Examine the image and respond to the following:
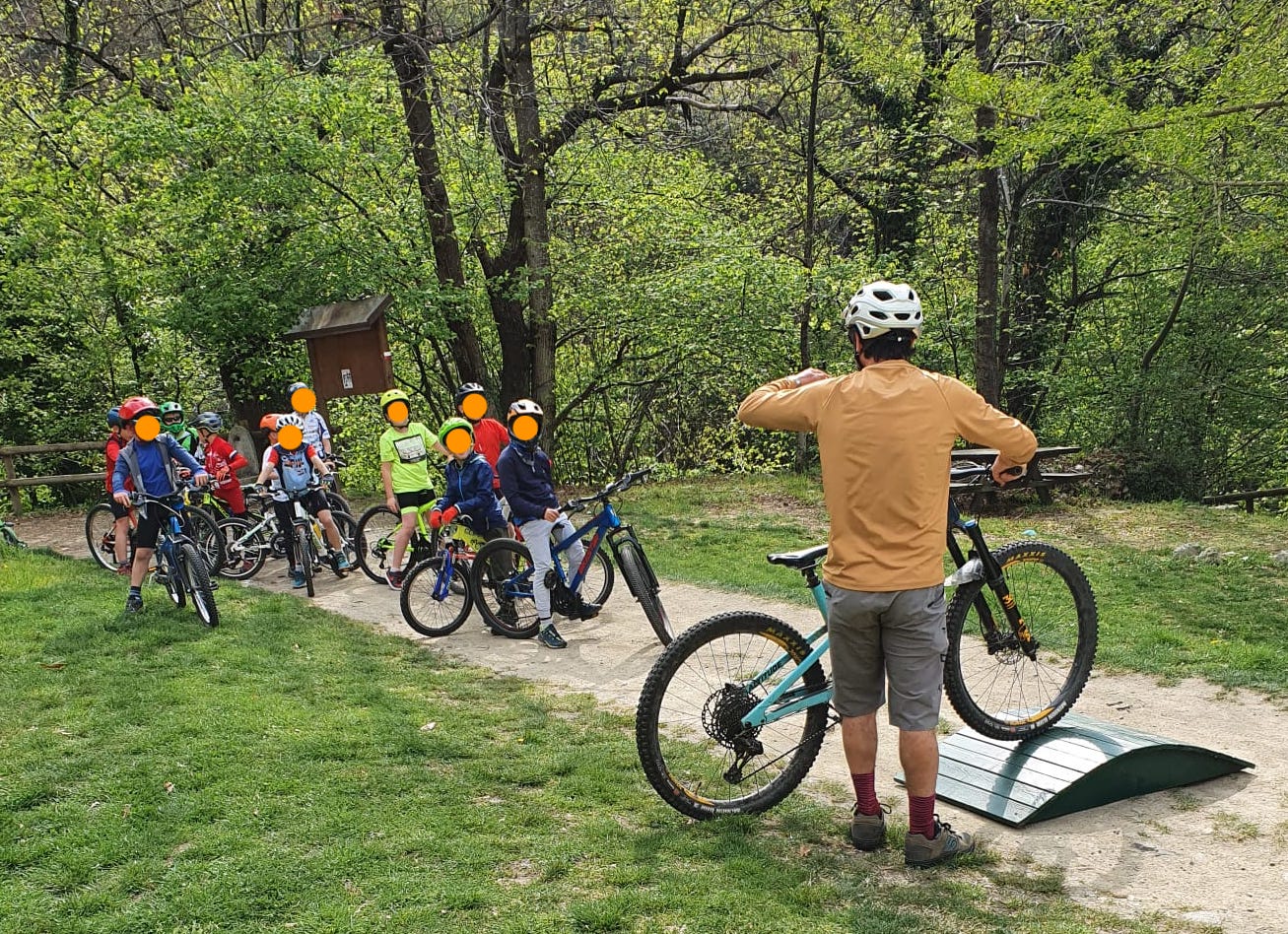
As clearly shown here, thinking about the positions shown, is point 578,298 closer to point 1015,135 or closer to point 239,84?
point 239,84

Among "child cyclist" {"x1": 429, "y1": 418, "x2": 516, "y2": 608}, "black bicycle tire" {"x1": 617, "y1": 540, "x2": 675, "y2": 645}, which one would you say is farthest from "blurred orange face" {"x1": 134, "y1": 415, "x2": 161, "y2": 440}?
"black bicycle tire" {"x1": 617, "y1": 540, "x2": 675, "y2": 645}

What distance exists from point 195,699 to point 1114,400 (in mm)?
14842

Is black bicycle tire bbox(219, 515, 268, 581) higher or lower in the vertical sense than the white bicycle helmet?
lower


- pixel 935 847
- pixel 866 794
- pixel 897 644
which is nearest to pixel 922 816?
pixel 935 847

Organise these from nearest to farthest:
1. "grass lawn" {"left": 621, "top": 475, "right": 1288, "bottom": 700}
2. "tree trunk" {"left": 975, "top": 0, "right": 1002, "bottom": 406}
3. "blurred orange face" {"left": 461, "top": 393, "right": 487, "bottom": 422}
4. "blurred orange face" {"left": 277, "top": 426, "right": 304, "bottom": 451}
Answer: "grass lawn" {"left": 621, "top": 475, "right": 1288, "bottom": 700}
"blurred orange face" {"left": 461, "top": 393, "right": 487, "bottom": 422}
"blurred orange face" {"left": 277, "top": 426, "right": 304, "bottom": 451}
"tree trunk" {"left": 975, "top": 0, "right": 1002, "bottom": 406}

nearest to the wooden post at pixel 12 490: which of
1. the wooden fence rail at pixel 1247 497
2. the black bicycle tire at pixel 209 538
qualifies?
the black bicycle tire at pixel 209 538

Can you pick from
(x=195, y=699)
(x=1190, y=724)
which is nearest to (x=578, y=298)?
(x=195, y=699)

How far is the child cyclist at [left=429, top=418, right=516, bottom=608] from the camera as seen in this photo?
825cm

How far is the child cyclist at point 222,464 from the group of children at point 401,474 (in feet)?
0.12

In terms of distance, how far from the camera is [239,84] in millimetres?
14195

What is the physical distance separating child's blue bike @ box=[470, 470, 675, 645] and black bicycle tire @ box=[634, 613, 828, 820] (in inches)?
110

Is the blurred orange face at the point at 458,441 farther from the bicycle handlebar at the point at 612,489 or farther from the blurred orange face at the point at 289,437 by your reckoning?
the blurred orange face at the point at 289,437

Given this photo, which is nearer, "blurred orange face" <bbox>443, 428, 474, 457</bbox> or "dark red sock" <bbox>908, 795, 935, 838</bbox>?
"dark red sock" <bbox>908, 795, 935, 838</bbox>

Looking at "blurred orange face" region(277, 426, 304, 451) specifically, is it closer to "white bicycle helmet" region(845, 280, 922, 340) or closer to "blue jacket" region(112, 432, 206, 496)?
"blue jacket" region(112, 432, 206, 496)
